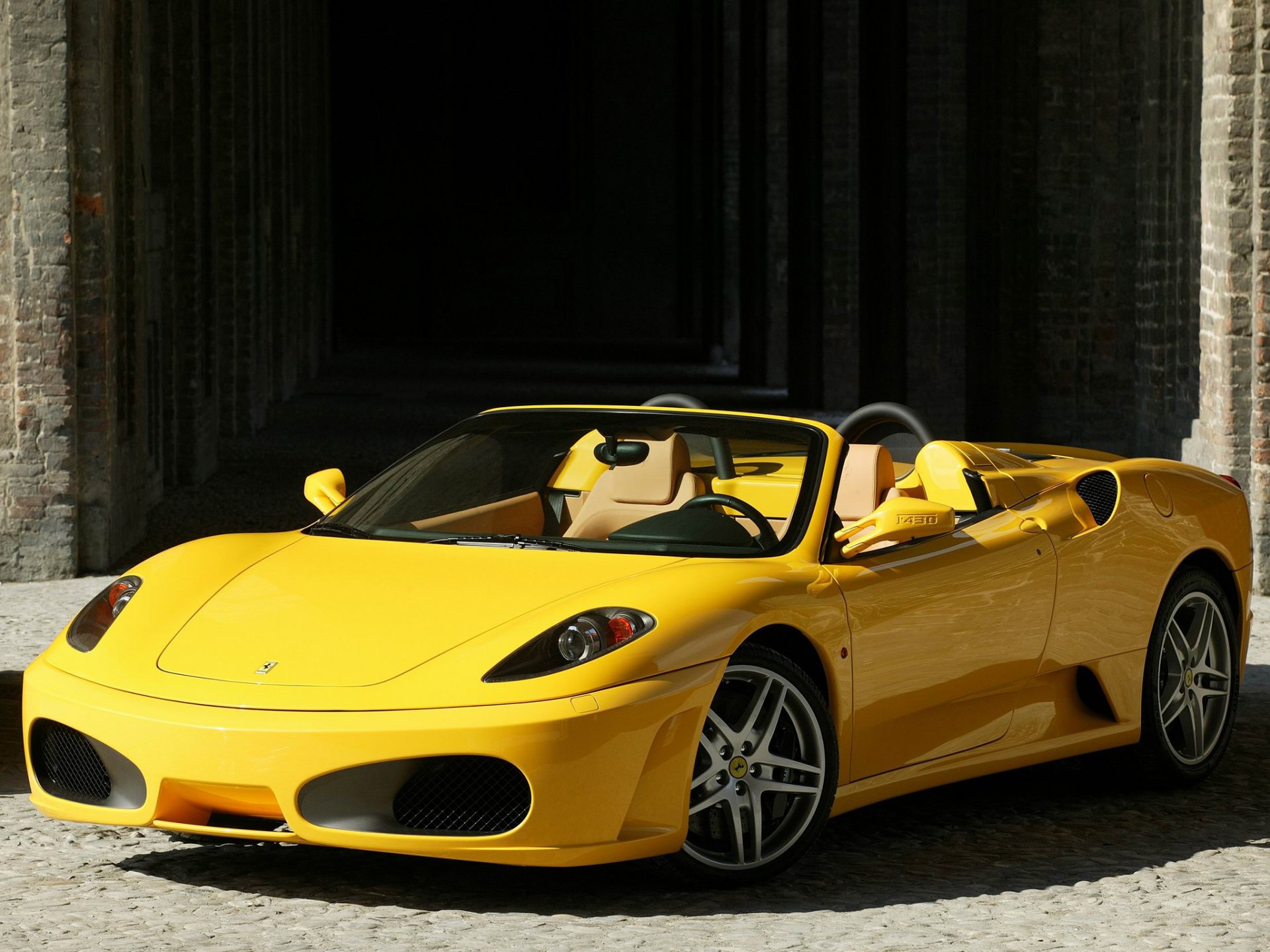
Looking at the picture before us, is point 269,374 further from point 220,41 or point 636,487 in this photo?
point 636,487

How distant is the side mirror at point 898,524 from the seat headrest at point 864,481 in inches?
25.5

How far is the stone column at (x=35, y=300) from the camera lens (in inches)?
438

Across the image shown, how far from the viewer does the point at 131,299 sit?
12867mm

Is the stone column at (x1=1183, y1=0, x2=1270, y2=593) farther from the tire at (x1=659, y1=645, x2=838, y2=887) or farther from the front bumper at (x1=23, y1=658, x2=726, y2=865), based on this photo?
the front bumper at (x1=23, y1=658, x2=726, y2=865)

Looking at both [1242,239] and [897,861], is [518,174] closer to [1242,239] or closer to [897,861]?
[1242,239]

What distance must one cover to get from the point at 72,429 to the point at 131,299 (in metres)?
1.76

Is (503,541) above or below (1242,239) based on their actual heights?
below

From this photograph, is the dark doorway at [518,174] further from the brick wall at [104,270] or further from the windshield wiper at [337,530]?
the windshield wiper at [337,530]

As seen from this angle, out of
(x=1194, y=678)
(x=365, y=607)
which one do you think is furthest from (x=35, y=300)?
(x=1194, y=678)

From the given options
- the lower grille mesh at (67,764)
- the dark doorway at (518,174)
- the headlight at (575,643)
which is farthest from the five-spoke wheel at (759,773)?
the dark doorway at (518,174)

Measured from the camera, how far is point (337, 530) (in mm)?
5816

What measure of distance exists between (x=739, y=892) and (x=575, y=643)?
0.77 meters

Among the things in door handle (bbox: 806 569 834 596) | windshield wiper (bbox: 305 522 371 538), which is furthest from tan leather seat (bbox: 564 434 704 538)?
door handle (bbox: 806 569 834 596)

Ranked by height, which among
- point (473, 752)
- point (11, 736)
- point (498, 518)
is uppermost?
point (498, 518)
